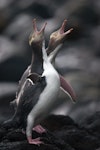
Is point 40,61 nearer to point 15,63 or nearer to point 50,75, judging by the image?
point 50,75

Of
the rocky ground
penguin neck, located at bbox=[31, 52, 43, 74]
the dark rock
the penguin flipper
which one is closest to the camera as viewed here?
the penguin flipper

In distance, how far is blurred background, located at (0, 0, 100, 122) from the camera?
723cm

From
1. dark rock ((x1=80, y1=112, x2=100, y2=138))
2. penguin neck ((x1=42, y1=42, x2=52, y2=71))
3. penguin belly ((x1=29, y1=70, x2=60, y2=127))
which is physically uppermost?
penguin neck ((x1=42, y1=42, x2=52, y2=71))

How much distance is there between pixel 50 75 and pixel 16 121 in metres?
0.29

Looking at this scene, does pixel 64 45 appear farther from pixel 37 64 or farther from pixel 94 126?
pixel 37 64

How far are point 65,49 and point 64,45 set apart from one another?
0.10m

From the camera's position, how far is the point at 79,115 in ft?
22.1

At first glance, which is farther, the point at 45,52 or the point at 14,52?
the point at 14,52

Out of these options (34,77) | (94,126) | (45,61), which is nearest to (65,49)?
(94,126)

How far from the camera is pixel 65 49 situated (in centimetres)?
868

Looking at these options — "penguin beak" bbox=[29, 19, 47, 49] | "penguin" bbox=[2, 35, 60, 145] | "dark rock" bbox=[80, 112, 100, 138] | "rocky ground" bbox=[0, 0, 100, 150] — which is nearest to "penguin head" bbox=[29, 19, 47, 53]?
"penguin beak" bbox=[29, 19, 47, 49]

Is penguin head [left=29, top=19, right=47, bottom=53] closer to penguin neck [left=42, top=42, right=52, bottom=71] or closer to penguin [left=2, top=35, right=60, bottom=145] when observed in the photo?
penguin neck [left=42, top=42, right=52, bottom=71]

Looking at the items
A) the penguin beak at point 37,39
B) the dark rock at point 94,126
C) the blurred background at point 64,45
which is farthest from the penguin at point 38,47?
the blurred background at point 64,45

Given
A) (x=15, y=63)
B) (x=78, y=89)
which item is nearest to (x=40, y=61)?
(x=78, y=89)
